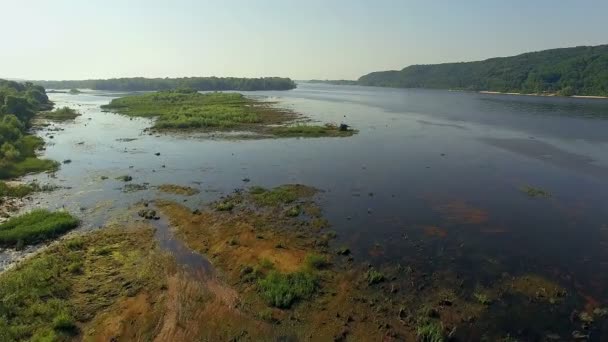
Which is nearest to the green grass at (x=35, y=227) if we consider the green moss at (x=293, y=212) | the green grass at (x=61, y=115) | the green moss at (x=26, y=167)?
the green moss at (x=26, y=167)

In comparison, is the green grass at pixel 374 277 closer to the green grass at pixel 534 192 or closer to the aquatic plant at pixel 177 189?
the aquatic plant at pixel 177 189

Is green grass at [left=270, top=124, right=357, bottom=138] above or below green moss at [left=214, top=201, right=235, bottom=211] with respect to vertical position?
above

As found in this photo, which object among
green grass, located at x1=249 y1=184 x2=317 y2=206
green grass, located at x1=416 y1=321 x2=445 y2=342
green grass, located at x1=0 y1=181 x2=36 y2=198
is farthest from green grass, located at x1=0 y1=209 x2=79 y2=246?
green grass, located at x1=416 y1=321 x2=445 y2=342

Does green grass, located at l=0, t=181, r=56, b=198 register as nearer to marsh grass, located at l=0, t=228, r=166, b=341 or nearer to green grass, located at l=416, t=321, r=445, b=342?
marsh grass, located at l=0, t=228, r=166, b=341

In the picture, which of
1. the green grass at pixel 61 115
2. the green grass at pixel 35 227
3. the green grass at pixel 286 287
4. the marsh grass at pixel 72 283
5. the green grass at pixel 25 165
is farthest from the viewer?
the green grass at pixel 61 115

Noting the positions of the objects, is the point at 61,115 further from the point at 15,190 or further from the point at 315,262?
the point at 315,262

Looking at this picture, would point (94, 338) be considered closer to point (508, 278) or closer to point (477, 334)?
point (477, 334)

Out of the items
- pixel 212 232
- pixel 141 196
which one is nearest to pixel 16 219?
pixel 141 196
